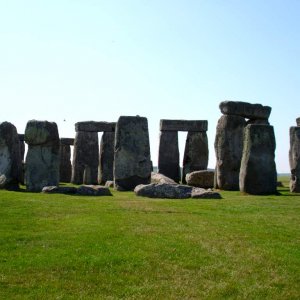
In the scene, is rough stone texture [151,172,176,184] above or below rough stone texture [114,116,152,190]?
below

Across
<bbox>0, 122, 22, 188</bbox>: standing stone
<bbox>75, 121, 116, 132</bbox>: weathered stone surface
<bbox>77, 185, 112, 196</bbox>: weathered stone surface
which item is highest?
<bbox>75, 121, 116, 132</bbox>: weathered stone surface

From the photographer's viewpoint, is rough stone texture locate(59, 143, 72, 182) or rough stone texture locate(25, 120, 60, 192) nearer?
rough stone texture locate(25, 120, 60, 192)

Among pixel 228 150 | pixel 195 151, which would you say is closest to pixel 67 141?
pixel 195 151

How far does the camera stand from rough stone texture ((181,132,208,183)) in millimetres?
30156

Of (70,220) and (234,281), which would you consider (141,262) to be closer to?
Result: (234,281)

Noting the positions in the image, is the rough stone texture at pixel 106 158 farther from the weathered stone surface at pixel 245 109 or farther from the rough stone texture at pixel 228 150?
the weathered stone surface at pixel 245 109

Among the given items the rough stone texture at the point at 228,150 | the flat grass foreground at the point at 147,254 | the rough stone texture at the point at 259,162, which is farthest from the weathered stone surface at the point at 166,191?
the rough stone texture at the point at 228,150

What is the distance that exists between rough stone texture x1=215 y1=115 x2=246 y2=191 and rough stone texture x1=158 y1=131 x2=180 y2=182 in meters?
6.89

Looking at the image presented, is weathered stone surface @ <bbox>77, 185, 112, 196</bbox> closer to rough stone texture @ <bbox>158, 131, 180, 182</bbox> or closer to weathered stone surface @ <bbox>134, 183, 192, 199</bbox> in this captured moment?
weathered stone surface @ <bbox>134, 183, 192, 199</bbox>

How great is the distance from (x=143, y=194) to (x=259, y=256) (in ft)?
29.6

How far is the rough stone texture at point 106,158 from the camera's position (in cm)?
2988

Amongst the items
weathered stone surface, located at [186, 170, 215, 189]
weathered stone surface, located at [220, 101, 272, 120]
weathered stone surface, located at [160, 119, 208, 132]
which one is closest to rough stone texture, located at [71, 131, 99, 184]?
weathered stone surface, located at [160, 119, 208, 132]

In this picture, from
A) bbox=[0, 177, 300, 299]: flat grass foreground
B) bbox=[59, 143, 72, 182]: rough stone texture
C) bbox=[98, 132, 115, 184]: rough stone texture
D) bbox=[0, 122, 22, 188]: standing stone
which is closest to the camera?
bbox=[0, 177, 300, 299]: flat grass foreground

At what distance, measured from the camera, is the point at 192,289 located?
660 cm
